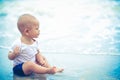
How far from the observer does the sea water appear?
1.85 metres

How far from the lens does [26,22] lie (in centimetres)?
173

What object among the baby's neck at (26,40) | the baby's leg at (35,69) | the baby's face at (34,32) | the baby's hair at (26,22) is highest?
the baby's hair at (26,22)

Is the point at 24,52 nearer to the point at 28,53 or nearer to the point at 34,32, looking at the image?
the point at 28,53

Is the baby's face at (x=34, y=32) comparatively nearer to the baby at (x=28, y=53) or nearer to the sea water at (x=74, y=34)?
the baby at (x=28, y=53)

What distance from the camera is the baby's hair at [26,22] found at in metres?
1.73

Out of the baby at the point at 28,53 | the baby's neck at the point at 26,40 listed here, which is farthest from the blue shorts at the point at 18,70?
the baby's neck at the point at 26,40

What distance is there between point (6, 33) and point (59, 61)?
48 centimetres

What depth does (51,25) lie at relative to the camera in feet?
6.32

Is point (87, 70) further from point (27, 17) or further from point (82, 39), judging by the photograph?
point (27, 17)

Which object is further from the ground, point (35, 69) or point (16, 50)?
point (16, 50)

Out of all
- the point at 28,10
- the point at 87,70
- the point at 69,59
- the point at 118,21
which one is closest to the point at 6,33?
the point at 28,10

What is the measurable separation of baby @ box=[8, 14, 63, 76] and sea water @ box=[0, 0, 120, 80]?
84 mm

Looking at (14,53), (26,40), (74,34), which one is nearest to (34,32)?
(26,40)

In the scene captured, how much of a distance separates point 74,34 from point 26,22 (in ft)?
1.32
